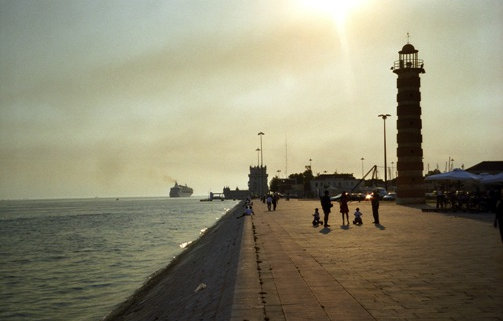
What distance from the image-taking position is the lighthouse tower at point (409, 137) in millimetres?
52375

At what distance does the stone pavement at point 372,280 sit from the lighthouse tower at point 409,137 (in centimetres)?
3524

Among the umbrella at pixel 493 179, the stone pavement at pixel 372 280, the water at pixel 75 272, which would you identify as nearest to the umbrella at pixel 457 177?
the umbrella at pixel 493 179

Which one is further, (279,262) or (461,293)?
(279,262)

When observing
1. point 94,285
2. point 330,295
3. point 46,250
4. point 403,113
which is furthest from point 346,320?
point 403,113

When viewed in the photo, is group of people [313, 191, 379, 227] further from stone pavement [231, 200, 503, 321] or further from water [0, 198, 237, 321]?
water [0, 198, 237, 321]

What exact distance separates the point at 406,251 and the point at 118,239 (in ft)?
127

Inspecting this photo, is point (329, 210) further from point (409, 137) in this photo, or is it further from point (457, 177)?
point (409, 137)

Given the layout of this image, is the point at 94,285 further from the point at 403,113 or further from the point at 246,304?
the point at 403,113

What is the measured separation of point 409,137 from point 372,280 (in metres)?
44.6

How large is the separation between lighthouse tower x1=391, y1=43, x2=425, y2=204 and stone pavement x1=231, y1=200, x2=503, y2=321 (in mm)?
35241

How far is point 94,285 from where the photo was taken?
24.6 metres

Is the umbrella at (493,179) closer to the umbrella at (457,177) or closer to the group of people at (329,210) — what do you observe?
the umbrella at (457,177)

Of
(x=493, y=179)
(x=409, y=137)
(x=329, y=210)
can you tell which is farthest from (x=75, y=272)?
(x=409, y=137)

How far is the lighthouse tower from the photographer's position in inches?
Answer: 2062
